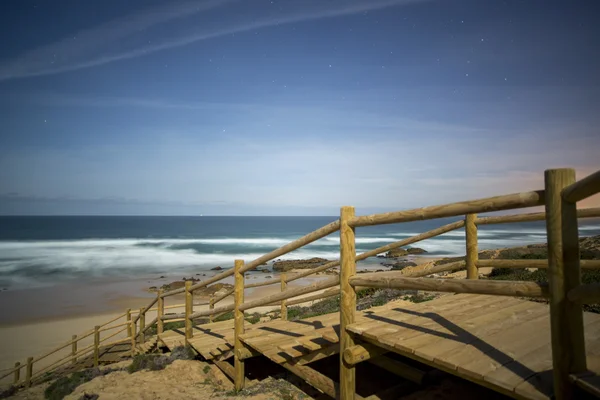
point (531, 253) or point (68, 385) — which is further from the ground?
point (531, 253)

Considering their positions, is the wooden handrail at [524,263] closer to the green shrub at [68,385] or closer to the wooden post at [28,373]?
the green shrub at [68,385]

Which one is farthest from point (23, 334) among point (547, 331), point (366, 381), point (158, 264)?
point (158, 264)

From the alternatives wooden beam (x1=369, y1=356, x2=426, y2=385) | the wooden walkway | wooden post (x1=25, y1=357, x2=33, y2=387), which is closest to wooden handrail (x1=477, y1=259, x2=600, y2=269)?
the wooden walkway

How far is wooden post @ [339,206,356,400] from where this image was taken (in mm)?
3014

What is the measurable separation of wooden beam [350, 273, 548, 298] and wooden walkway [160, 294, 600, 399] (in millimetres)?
437

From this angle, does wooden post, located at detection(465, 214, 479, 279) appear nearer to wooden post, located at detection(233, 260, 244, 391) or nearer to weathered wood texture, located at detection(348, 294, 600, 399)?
weathered wood texture, located at detection(348, 294, 600, 399)

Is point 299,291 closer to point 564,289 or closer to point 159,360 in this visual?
point 564,289

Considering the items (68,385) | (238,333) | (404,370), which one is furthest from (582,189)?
(68,385)

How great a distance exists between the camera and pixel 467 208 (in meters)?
2.25

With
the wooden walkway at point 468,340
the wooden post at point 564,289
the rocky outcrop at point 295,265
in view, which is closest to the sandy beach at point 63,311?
the rocky outcrop at point 295,265

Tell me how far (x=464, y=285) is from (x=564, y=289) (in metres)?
0.59

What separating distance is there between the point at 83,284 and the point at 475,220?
31871 mm

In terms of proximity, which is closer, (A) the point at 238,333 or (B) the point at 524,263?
(B) the point at 524,263

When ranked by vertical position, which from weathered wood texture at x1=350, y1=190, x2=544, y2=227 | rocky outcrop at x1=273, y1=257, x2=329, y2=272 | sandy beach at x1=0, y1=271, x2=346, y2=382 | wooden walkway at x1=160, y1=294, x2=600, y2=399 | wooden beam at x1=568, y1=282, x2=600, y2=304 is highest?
weathered wood texture at x1=350, y1=190, x2=544, y2=227
